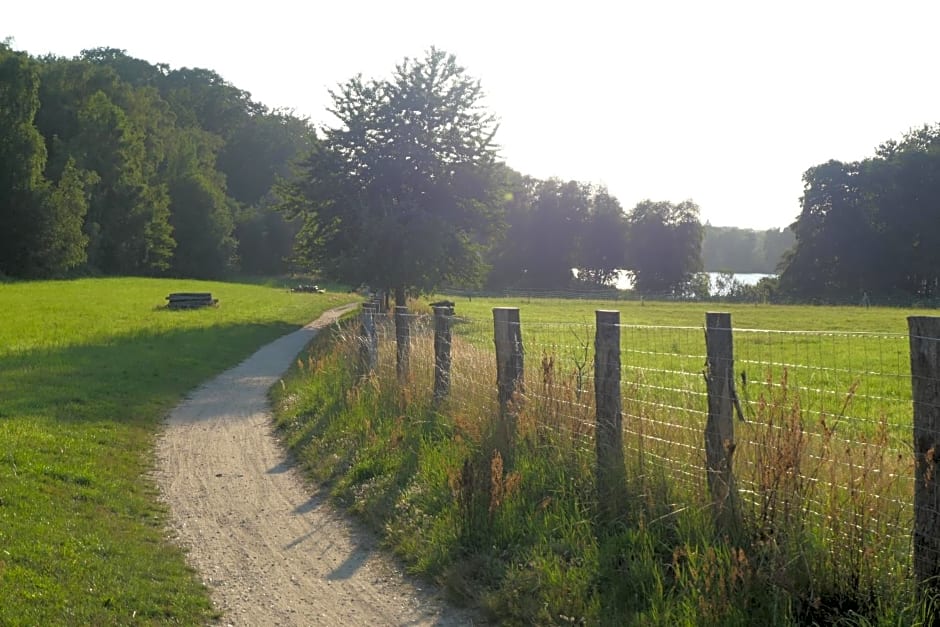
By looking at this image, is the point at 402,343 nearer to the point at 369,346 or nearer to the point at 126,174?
the point at 369,346

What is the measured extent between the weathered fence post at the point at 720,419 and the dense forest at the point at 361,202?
26.2 m

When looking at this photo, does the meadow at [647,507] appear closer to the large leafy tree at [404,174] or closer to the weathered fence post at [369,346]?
the weathered fence post at [369,346]

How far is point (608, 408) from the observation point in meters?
6.72

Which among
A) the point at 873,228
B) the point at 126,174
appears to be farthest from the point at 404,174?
the point at 873,228

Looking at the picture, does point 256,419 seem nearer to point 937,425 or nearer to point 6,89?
point 937,425

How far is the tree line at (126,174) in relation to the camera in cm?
6150

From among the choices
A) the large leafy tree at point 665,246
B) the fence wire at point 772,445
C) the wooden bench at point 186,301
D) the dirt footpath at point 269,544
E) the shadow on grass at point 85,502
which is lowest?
the dirt footpath at point 269,544

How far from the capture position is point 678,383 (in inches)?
453

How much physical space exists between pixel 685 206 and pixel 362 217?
82912mm

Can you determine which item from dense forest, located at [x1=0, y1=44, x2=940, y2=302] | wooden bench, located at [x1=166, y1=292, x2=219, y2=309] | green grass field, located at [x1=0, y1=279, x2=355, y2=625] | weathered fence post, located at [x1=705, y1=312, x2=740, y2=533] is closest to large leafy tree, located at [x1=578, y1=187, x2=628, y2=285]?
dense forest, located at [x1=0, y1=44, x2=940, y2=302]

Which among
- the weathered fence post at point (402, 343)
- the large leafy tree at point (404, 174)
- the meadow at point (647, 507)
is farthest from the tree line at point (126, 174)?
the meadow at point (647, 507)

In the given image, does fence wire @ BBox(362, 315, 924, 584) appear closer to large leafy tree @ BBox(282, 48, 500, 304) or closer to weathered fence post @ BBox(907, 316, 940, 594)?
weathered fence post @ BBox(907, 316, 940, 594)

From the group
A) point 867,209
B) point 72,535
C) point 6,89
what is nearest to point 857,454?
point 72,535

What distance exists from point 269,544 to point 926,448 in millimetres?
4838
